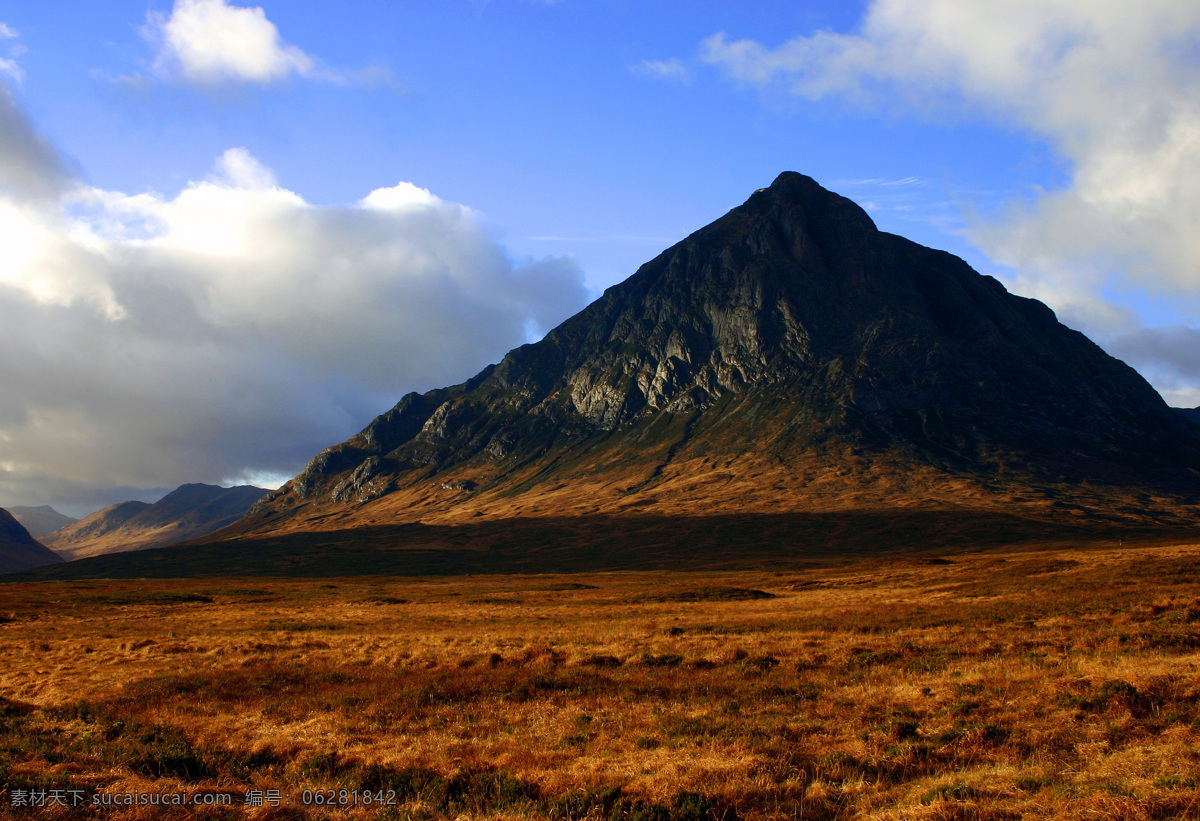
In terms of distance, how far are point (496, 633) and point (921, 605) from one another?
93.3 ft

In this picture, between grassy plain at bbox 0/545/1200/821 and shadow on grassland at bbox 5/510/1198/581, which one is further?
shadow on grassland at bbox 5/510/1198/581

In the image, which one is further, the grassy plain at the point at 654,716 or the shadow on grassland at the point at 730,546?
the shadow on grassland at the point at 730,546

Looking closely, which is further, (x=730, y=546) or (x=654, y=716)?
(x=730, y=546)

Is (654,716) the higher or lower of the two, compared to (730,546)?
higher

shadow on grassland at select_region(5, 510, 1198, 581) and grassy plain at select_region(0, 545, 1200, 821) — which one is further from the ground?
grassy plain at select_region(0, 545, 1200, 821)

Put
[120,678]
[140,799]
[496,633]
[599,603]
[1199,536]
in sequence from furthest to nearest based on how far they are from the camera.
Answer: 1. [1199,536]
2. [599,603]
3. [496,633]
4. [120,678]
5. [140,799]

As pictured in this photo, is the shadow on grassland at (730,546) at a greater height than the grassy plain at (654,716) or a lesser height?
lesser

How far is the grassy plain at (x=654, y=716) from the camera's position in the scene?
12211mm

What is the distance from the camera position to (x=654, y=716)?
18594 mm

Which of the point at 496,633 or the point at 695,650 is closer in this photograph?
the point at 695,650

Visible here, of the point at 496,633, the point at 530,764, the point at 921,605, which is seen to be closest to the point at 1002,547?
the point at 921,605

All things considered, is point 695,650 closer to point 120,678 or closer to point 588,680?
point 588,680

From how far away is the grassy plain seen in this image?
481 inches

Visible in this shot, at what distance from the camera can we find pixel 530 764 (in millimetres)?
14438
